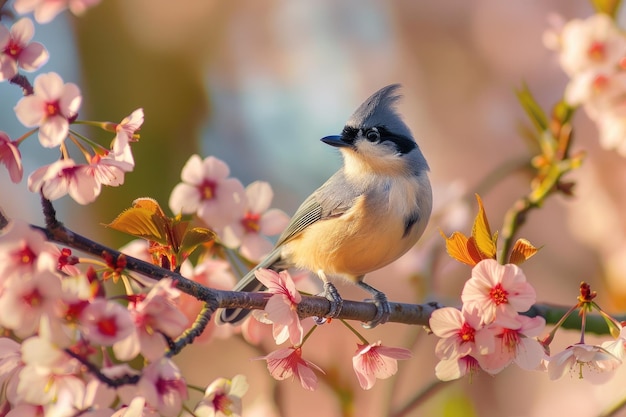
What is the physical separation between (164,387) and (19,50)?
2.61 feet

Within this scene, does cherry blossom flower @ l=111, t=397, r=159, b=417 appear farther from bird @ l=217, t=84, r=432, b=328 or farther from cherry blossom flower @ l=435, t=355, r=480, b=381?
bird @ l=217, t=84, r=432, b=328

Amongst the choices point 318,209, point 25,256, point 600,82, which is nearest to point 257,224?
point 318,209

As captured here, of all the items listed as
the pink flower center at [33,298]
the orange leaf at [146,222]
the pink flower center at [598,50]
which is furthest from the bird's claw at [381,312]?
the pink flower center at [598,50]

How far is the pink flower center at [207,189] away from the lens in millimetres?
2131

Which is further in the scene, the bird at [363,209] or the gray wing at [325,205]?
the gray wing at [325,205]

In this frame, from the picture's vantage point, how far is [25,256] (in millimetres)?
1317

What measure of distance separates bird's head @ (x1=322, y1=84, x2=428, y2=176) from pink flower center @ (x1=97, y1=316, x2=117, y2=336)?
1.45 metres

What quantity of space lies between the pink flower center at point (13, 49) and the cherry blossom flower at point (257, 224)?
84 centimetres

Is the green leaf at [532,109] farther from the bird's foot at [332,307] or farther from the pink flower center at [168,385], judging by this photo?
the pink flower center at [168,385]

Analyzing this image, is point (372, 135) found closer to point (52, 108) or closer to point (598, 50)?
point (598, 50)

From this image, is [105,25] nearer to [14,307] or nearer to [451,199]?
[451,199]

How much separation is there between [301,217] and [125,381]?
54.7 inches

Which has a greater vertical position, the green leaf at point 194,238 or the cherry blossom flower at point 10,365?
the green leaf at point 194,238

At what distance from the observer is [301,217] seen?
261 centimetres
